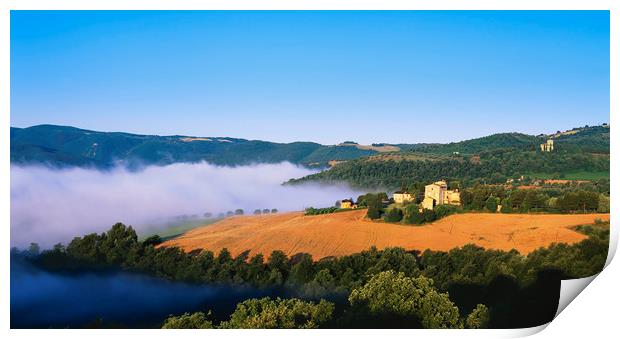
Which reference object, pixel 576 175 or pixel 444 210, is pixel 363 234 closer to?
pixel 444 210

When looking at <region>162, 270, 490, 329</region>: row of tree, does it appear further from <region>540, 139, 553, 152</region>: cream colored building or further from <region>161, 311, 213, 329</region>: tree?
<region>540, 139, 553, 152</region>: cream colored building

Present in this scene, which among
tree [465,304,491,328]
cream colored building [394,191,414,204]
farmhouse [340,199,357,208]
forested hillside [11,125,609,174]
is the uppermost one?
forested hillside [11,125,609,174]

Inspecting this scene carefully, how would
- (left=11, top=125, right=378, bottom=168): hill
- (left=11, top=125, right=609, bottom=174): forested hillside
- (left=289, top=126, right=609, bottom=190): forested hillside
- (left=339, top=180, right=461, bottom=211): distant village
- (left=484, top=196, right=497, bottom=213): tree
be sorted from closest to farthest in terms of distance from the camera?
(left=11, top=125, right=378, bottom=168): hill
(left=11, top=125, right=609, bottom=174): forested hillside
(left=484, top=196, right=497, bottom=213): tree
(left=339, top=180, right=461, bottom=211): distant village
(left=289, top=126, right=609, bottom=190): forested hillside

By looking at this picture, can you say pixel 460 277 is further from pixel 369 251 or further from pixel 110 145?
pixel 110 145

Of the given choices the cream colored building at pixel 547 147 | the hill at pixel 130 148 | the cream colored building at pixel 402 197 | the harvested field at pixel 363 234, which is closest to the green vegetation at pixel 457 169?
the cream colored building at pixel 547 147

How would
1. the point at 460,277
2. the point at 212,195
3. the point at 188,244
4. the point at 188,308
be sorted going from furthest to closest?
the point at 212,195 → the point at 188,244 → the point at 460,277 → the point at 188,308

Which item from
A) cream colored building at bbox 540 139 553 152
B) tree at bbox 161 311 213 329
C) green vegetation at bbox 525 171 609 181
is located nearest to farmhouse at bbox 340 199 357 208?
green vegetation at bbox 525 171 609 181

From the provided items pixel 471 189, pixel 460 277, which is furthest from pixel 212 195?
pixel 471 189
